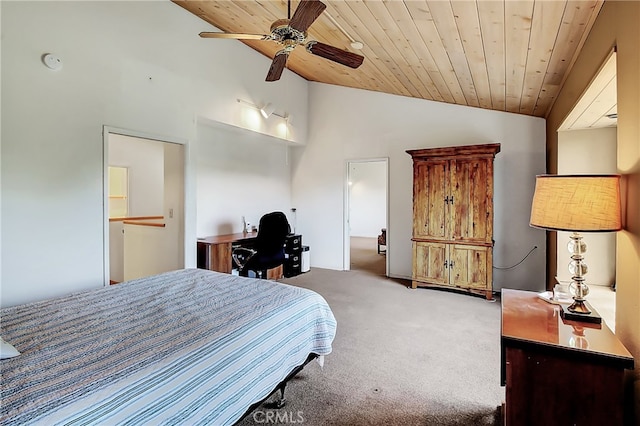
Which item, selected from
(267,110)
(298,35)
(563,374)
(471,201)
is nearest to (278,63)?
(298,35)

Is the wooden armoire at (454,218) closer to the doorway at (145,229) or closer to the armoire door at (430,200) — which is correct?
the armoire door at (430,200)

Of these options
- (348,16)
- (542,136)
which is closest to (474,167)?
(542,136)

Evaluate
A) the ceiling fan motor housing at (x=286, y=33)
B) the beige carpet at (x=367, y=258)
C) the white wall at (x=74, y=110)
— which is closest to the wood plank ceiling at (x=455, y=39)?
the ceiling fan motor housing at (x=286, y=33)

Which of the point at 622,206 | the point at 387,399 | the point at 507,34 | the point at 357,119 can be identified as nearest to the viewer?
the point at 622,206

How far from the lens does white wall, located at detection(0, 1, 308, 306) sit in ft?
8.73

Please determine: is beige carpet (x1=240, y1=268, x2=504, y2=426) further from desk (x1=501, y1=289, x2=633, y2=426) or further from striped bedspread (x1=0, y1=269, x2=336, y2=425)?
desk (x1=501, y1=289, x2=633, y2=426)

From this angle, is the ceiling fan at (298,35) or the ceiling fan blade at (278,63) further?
the ceiling fan blade at (278,63)

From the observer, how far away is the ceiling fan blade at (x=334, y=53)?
2.63 metres

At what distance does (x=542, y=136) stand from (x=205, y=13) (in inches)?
181

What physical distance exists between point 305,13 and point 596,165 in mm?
3065

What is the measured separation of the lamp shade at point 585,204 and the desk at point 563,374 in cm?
48

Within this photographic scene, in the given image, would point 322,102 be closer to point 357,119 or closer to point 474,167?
point 357,119

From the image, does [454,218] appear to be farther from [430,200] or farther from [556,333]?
[556,333]

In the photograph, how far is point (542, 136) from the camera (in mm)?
4496
